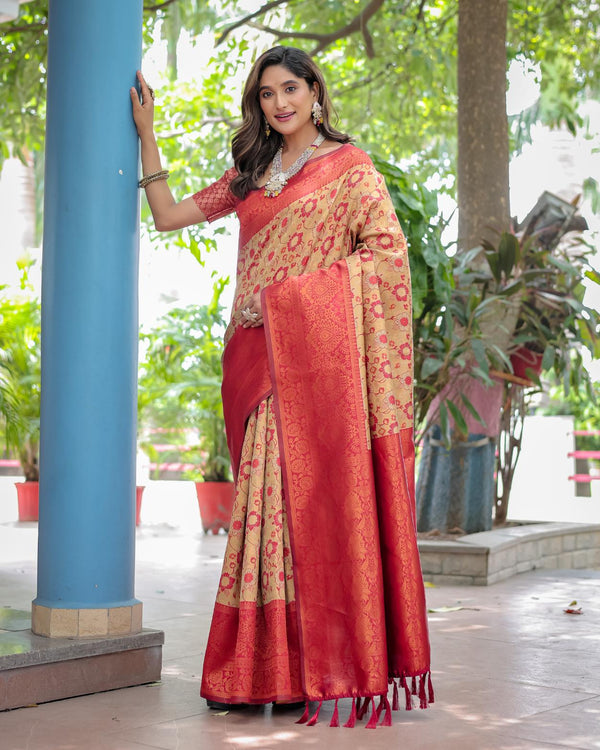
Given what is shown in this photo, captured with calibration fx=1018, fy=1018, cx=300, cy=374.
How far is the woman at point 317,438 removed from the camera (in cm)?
249

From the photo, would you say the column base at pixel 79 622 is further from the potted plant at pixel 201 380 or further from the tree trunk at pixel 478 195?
the potted plant at pixel 201 380

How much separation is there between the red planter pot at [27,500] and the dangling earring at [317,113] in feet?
19.2

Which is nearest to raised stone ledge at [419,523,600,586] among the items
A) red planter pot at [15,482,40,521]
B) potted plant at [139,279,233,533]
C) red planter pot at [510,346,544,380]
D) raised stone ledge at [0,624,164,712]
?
red planter pot at [510,346,544,380]

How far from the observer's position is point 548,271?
5.55 m

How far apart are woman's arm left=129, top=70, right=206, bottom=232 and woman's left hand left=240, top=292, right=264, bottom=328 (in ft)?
1.17

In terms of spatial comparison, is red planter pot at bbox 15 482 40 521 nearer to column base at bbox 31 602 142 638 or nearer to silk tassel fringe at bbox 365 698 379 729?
column base at bbox 31 602 142 638

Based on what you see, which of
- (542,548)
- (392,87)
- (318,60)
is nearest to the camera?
(542,548)

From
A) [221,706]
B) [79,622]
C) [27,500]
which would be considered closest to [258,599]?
[221,706]

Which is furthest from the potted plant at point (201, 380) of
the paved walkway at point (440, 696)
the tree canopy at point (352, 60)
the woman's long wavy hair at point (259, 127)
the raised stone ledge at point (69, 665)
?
the woman's long wavy hair at point (259, 127)

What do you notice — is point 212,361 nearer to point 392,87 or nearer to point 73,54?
point 392,87

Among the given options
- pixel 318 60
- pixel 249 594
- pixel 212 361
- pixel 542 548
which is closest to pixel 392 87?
pixel 318 60

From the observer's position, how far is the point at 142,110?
2.87 meters

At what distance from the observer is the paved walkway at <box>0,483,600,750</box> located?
88.3 inches

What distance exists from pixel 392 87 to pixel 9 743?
7467mm
